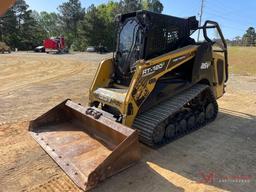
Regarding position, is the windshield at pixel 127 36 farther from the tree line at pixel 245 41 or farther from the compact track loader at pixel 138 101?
the tree line at pixel 245 41

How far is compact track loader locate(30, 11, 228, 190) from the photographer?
4.45 m

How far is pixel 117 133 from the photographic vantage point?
452 centimetres

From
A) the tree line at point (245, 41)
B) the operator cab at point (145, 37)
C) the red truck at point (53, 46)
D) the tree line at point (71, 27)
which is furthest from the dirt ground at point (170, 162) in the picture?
the tree line at point (245, 41)

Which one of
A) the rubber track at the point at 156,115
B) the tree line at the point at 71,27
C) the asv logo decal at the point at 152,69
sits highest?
the tree line at the point at 71,27

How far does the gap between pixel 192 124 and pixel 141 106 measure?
1331 mm

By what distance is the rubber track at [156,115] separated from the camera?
4832 mm

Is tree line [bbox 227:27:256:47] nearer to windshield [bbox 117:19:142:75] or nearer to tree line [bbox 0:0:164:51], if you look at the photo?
tree line [bbox 0:0:164:51]

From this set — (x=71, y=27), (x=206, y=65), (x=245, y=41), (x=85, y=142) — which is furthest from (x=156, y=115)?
(x=245, y=41)

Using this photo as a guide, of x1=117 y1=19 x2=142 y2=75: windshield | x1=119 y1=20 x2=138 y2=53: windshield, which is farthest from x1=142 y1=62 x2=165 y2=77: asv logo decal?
x1=119 y1=20 x2=138 y2=53: windshield

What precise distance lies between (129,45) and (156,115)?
1548mm

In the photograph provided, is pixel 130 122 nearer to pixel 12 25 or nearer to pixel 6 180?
pixel 6 180

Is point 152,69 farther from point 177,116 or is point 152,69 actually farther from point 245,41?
point 245,41

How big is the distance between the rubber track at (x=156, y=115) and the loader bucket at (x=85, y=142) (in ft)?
1.65

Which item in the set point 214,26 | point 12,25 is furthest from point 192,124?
point 12,25
